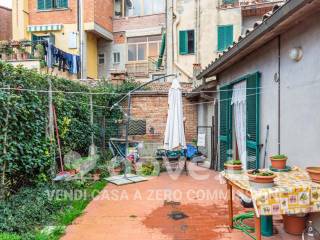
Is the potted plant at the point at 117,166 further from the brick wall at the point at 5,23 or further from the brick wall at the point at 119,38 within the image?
the brick wall at the point at 5,23

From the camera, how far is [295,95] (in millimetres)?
4191

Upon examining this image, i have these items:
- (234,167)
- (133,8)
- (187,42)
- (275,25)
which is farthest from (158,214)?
(133,8)

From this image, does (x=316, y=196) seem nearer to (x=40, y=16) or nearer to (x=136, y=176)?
(x=136, y=176)

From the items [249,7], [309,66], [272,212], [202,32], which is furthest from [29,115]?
[249,7]

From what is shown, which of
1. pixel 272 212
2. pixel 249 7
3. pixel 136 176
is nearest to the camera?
pixel 272 212

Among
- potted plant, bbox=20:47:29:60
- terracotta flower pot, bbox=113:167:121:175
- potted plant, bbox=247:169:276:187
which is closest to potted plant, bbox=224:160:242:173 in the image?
potted plant, bbox=247:169:276:187

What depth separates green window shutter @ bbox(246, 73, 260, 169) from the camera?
5.57 metres

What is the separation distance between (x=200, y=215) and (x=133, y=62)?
17153mm

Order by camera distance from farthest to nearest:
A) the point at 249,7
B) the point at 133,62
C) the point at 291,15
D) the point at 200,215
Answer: the point at 133,62
the point at 249,7
the point at 200,215
the point at 291,15

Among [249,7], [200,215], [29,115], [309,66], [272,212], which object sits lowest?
[200,215]

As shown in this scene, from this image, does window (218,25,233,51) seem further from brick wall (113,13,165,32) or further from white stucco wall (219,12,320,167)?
white stucco wall (219,12,320,167)

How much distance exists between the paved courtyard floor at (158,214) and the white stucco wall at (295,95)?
125cm

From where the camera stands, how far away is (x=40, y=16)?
18.6 m

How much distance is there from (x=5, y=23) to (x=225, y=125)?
21633 millimetres
